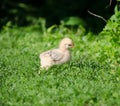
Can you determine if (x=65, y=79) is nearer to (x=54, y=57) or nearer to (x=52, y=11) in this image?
(x=54, y=57)

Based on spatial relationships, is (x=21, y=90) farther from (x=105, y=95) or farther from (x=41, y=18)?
(x=41, y=18)

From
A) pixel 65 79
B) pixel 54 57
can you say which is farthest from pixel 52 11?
pixel 65 79

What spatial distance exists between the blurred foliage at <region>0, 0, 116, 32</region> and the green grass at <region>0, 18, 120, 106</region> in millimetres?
3627

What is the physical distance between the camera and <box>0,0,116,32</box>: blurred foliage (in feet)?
55.1

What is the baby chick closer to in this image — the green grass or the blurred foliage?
the green grass

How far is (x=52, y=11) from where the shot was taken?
18.8 metres

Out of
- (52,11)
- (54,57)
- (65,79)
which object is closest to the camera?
(65,79)

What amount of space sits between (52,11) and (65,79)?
948cm

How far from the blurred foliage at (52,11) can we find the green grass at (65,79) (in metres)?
3.63

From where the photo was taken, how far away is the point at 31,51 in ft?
41.4

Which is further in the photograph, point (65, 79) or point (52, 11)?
point (52, 11)

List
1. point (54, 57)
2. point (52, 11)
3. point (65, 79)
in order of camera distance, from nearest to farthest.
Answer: point (65, 79), point (54, 57), point (52, 11)

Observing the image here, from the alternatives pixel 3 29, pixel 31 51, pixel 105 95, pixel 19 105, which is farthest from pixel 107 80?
pixel 3 29

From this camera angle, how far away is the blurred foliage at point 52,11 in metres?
16.8
